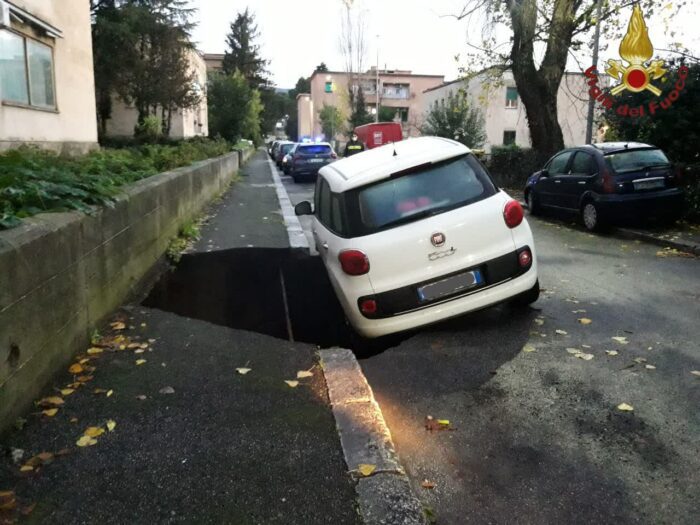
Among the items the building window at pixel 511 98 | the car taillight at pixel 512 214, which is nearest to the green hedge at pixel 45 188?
the car taillight at pixel 512 214

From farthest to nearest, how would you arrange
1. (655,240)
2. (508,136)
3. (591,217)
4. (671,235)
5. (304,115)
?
(304,115), (508,136), (591,217), (671,235), (655,240)

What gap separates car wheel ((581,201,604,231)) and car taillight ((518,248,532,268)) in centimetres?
635

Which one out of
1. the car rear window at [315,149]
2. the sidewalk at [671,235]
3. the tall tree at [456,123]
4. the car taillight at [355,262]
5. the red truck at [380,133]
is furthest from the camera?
the red truck at [380,133]

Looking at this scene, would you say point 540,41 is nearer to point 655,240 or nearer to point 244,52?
point 655,240

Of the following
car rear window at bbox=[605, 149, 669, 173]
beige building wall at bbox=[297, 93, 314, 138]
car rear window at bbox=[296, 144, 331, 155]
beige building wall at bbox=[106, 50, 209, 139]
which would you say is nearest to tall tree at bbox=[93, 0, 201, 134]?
beige building wall at bbox=[106, 50, 209, 139]

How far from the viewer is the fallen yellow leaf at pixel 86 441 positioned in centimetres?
321

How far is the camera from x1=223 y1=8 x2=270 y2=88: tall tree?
78.3m

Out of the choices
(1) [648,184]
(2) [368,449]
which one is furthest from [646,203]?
(2) [368,449]

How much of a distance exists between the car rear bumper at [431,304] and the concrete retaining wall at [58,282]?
204 centimetres

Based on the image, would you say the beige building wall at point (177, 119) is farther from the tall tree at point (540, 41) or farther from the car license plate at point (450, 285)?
the car license plate at point (450, 285)

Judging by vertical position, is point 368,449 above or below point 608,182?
below

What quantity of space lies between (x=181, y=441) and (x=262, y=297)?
3319 mm

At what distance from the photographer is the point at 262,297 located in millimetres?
6535

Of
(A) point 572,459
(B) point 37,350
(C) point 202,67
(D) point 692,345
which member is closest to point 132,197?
(B) point 37,350
